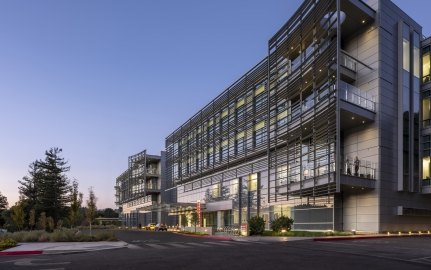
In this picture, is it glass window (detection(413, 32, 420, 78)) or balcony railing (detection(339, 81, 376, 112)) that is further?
glass window (detection(413, 32, 420, 78))

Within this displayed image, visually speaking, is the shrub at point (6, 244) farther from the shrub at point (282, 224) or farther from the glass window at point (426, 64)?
the glass window at point (426, 64)

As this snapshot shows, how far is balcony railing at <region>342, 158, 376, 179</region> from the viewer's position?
110 ft

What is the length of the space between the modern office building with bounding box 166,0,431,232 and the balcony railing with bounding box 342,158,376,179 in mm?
83

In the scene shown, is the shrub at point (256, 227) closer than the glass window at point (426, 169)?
Yes

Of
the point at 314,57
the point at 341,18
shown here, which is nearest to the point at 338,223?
the point at 314,57

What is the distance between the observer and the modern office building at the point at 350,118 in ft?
110

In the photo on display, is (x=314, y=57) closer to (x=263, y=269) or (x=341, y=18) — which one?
(x=341, y=18)

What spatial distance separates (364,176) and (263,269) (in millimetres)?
23671

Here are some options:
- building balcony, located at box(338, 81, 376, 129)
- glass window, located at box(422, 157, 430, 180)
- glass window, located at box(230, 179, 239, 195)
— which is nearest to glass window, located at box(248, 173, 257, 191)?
glass window, located at box(230, 179, 239, 195)

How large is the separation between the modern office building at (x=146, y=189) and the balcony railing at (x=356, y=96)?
5791 centimetres

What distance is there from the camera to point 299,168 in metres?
38.6

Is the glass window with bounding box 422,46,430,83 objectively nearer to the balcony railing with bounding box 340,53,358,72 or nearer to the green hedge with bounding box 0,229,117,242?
the balcony railing with bounding box 340,53,358,72

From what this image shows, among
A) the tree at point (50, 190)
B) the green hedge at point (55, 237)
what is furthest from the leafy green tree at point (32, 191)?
the green hedge at point (55, 237)

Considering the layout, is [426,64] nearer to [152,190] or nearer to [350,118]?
[350,118]
